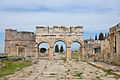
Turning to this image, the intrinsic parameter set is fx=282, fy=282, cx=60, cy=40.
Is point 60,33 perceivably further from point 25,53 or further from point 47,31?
point 25,53

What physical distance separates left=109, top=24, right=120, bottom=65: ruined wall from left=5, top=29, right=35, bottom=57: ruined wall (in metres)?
23.2

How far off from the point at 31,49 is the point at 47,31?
4.65 metres

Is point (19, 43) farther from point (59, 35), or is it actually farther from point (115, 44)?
point (115, 44)

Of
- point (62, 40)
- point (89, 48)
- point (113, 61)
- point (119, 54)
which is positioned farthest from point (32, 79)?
point (89, 48)

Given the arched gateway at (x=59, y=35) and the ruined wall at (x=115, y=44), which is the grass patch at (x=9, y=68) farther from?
the arched gateway at (x=59, y=35)

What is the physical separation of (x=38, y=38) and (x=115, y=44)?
23191 millimetres

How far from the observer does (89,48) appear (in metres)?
56.0

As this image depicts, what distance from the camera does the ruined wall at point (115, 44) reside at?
28.8 metres

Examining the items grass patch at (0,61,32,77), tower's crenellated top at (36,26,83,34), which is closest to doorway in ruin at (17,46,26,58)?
tower's crenellated top at (36,26,83,34)

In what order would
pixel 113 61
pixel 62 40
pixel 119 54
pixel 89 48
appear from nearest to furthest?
1. pixel 119 54
2. pixel 113 61
3. pixel 62 40
4. pixel 89 48

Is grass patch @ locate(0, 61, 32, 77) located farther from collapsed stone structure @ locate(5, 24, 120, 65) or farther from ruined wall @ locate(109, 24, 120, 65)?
collapsed stone structure @ locate(5, 24, 120, 65)

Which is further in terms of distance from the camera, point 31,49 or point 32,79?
point 31,49

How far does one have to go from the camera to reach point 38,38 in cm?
5175

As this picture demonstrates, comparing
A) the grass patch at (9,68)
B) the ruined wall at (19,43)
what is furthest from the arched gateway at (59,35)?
the grass patch at (9,68)
